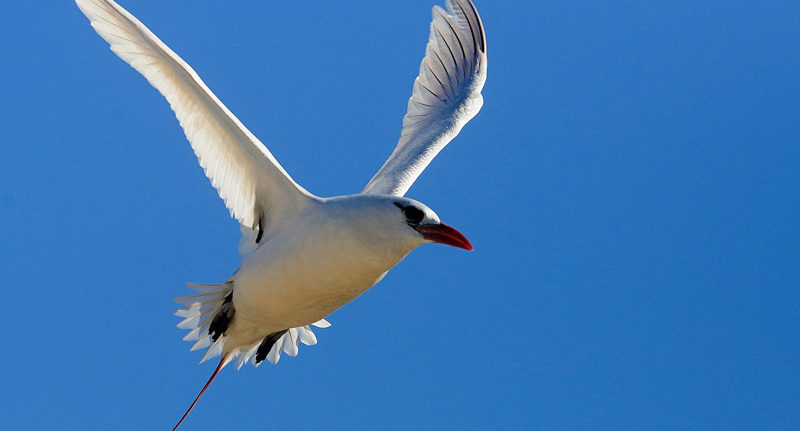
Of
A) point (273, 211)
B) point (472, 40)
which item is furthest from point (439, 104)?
point (273, 211)

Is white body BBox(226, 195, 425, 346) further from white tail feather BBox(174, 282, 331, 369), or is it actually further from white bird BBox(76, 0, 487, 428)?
white tail feather BBox(174, 282, 331, 369)

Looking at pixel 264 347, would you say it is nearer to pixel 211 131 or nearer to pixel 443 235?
pixel 211 131

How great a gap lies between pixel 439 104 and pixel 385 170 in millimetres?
1410

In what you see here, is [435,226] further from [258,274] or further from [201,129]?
[201,129]

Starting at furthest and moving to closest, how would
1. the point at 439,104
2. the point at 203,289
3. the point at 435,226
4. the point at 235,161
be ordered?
the point at 439,104 → the point at 203,289 → the point at 235,161 → the point at 435,226

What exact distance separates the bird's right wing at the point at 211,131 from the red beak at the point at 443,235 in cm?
119

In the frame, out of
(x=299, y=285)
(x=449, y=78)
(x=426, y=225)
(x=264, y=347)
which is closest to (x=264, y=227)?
(x=299, y=285)

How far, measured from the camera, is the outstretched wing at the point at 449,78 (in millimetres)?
10453

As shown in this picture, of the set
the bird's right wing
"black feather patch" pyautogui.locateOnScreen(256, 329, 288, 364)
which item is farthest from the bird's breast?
"black feather patch" pyautogui.locateOnScreen(256, 329, 288, 364)

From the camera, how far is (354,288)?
7.70 metres

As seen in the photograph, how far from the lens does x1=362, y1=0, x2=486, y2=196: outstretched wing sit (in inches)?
412

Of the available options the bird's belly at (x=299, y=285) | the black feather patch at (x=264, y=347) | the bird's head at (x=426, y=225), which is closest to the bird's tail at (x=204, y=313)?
the bird's belly at (x=299, y=285)

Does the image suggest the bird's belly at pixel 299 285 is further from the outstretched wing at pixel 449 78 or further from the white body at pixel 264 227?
the outstretched wing at pixel 449 78

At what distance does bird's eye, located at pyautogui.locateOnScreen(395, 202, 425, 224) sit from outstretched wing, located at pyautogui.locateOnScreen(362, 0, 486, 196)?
2.75 metres
